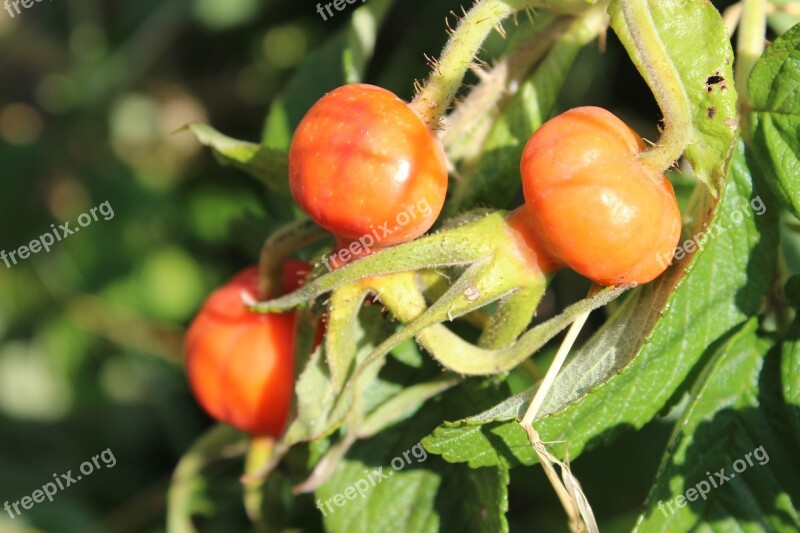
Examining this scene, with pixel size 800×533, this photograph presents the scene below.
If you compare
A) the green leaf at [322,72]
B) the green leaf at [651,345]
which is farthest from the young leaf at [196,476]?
the green leaf at [651,345]

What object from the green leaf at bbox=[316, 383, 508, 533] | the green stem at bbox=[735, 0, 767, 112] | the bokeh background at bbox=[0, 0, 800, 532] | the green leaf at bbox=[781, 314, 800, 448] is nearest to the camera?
the green leaf at bbox=[781, 314, 800, 448]

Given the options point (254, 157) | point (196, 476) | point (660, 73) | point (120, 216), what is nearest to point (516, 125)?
point (660, 73)

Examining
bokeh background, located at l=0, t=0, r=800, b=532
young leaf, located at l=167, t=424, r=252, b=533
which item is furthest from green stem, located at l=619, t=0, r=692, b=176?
bokeh background, located at l=0, t=0, r=800, b=532

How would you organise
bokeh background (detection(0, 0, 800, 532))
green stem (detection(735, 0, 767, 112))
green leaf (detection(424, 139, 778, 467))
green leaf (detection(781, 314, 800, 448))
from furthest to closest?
1. bokeh background (detection(0, 0, 800, 532))
2. green stem (detection(735, 0, 767, 112))
3. green leaf (detection(781, 314, 800, 448))
4. green leaf (detection(424, 139, 778, 467))

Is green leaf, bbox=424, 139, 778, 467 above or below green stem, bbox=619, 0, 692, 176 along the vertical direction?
below

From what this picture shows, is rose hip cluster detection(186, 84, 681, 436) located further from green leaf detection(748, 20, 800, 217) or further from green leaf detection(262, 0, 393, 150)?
green leaf detection(262, 0, 393, 150)

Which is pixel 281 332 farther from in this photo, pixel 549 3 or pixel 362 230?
pixel 549 3

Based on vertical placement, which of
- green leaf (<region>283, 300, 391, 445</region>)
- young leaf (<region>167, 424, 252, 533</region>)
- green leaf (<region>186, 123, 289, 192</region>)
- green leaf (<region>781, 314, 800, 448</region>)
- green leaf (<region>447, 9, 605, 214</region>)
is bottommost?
young leaf (<region>167, 424, 252, 533</region>)
